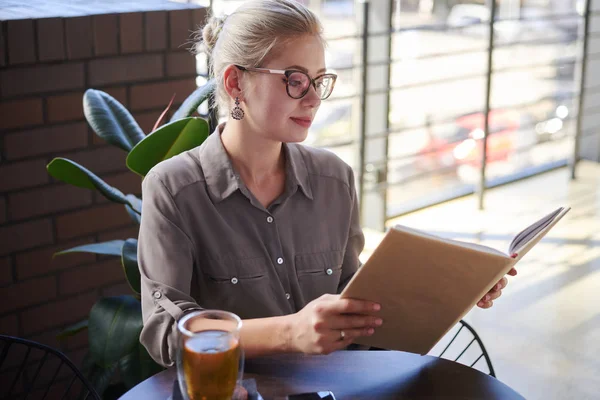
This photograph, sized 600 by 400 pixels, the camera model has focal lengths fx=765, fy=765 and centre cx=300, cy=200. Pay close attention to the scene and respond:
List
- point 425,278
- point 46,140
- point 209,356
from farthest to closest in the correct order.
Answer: point 46,140 < point 425,278 < point 209,356

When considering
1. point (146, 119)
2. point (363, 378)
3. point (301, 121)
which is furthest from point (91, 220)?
point (363, 378)

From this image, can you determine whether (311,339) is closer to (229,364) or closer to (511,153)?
(229,364)

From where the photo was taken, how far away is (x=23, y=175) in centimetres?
213

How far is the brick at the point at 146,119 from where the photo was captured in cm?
232

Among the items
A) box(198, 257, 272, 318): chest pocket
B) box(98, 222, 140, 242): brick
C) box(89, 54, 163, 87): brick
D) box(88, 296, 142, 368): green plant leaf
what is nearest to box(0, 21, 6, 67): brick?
box(89, 54, 163, 87): brick

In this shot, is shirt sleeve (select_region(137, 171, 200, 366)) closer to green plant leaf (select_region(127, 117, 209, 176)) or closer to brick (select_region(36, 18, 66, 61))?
green plant leaf (select_region(127, 117, 209, 176))

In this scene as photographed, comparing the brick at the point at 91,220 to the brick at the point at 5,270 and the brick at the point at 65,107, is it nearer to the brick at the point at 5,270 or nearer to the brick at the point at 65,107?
the brick at the point at 5,270

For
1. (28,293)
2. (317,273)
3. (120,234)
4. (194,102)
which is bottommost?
(28,293)

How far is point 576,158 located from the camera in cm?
500

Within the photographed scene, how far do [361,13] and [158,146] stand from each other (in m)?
2.19

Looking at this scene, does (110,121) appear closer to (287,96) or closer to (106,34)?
(106,34)

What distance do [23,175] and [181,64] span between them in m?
0.59

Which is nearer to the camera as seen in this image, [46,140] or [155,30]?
[46,140]

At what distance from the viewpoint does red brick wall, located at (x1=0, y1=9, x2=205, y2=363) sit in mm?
2088
